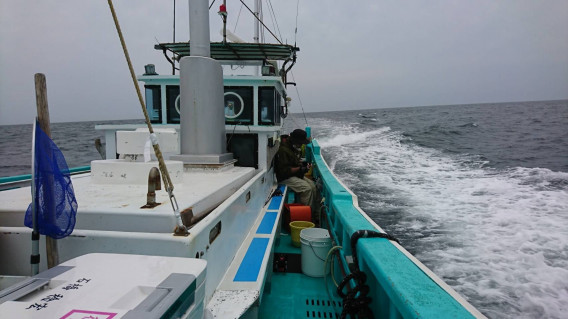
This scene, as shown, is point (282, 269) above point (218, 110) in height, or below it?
below

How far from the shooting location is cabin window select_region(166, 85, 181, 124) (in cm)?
518

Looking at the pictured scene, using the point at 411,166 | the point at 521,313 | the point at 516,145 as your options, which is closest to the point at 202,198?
the point at 521,313

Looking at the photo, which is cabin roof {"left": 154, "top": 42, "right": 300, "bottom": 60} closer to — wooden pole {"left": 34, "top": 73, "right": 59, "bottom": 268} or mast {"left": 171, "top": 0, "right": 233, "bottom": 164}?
mast {"left": 171, "top": 0, "right": 233, "bottom": 164}

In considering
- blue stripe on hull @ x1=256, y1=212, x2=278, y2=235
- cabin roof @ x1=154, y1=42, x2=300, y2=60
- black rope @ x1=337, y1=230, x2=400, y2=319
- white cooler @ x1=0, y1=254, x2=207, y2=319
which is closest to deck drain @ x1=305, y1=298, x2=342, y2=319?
black rope @ x1=337, y1=230, x2=400, y2=319

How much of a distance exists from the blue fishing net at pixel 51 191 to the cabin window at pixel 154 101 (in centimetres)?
395

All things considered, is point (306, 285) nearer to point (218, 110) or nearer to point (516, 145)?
point (218, 110)

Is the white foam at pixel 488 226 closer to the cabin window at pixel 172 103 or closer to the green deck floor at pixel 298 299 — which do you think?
the green deck floor at pixel 298 299

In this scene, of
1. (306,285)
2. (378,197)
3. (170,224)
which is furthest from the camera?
(378,197)

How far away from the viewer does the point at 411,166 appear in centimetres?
1242

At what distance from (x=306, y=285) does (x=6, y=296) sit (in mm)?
2919

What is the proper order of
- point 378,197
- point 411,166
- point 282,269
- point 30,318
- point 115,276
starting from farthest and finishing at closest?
point 411,166 → point 378,197 → point 282,269 → point 115,276 → point 30,318

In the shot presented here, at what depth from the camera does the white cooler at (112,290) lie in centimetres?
104

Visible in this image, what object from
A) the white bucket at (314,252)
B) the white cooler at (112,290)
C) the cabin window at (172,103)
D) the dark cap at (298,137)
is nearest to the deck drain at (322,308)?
the white bucket at (314,252)

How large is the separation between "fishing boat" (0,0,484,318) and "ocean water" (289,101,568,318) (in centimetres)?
222
